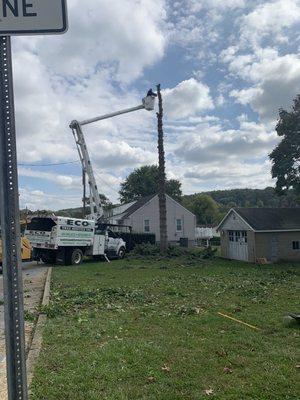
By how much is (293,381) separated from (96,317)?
5.18 m

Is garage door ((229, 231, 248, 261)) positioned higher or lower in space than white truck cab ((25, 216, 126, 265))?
lower

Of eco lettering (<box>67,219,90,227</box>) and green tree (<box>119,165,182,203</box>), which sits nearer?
eco lettering (<box>67,219,90,227</box>)

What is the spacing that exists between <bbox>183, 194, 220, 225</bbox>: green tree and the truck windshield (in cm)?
7575

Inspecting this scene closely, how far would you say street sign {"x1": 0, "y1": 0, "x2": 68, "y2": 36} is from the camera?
2080mm

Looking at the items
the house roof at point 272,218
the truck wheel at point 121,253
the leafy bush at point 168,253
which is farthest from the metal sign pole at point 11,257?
the house roof at point 272,218

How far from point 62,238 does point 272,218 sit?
61.2 ft

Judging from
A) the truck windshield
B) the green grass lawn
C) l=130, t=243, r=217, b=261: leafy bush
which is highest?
the truck windshield

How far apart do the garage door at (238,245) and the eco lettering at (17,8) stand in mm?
34153

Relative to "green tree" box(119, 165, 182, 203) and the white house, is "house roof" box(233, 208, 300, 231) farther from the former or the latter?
"green tree" box(119, 165, 182, 203)

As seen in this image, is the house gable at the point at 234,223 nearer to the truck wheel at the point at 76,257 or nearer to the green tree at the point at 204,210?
the truck wheel at the point at 76,257

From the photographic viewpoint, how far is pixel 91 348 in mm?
6660

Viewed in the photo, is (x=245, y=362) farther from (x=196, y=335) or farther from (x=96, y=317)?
(x=96, y=317)

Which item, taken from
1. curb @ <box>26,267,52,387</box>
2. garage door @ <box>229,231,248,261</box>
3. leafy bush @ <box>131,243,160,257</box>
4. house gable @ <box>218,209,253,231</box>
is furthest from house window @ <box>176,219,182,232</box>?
curb @ <box>26,267,52,387</box>

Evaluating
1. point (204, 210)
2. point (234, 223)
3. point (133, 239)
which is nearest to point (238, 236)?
point (234, 223)
